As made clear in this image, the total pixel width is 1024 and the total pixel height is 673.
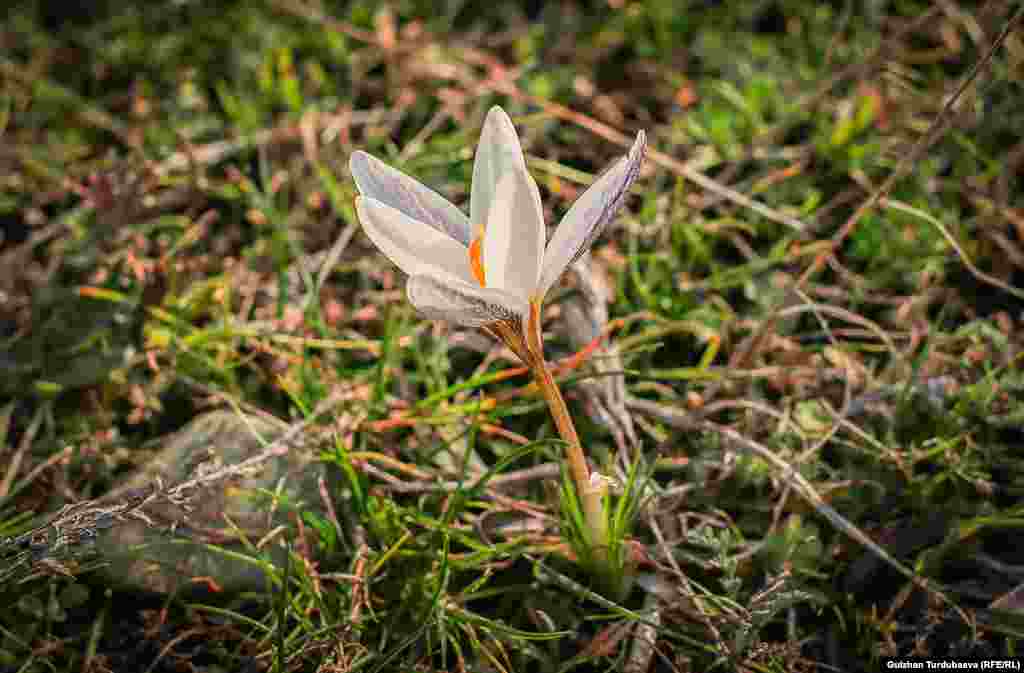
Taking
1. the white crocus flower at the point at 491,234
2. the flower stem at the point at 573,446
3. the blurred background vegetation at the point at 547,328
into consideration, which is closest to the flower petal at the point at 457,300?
the white crocus flower at the point at 491,234

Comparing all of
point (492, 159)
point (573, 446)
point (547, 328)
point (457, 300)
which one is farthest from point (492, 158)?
point (547, 328)

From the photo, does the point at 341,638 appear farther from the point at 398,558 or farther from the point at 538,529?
the point at 538,529

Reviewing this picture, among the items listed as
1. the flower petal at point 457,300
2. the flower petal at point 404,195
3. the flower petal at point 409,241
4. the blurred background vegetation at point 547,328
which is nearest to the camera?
the flower petal at point 457,300

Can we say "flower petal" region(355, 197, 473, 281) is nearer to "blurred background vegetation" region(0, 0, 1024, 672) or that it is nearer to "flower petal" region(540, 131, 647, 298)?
"flower petal" region(540, 131, 647, 298)

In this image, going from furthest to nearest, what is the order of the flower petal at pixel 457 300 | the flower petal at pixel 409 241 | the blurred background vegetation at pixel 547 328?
the blurred background vegetation at pixel 547 328 → the flower petal at pixel 409 241 → the flower petal at pixel 457 300

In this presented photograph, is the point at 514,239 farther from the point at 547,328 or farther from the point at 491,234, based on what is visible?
the point at 547,328

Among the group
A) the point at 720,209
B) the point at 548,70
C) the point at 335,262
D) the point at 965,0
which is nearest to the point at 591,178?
the point at 720,209

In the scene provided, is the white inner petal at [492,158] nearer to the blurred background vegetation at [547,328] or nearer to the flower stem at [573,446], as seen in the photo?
the flower stem at [573,446]

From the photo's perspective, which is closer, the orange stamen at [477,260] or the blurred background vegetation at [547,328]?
the orange stamen at [477,260]
